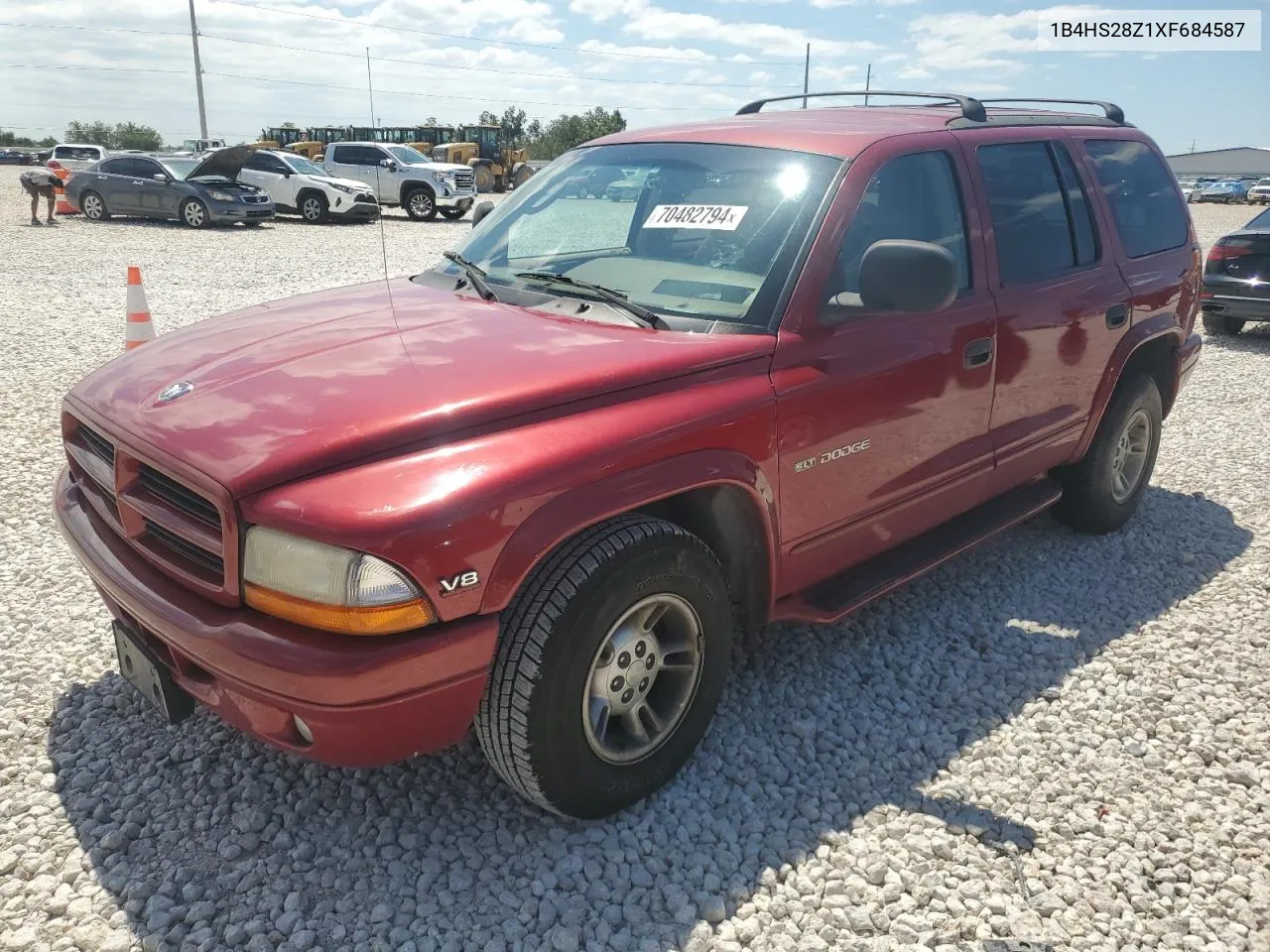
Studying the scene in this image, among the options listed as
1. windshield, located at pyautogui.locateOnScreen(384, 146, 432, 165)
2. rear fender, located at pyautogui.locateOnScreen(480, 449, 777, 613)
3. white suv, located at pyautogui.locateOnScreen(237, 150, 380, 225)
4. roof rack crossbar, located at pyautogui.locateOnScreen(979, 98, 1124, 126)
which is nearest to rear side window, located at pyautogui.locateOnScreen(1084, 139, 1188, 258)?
roof rack crossbar, located at pyautogui.locateOnScreen(979, 98, 1124, 126)

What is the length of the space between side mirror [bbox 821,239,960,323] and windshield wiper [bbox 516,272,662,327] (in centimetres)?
65

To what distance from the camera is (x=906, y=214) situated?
3371 millimetres

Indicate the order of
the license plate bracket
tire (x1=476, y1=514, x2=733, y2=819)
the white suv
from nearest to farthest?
tire (x1=476, y1=514, x2=733, y2=819) < the license plate bracket < the white suv

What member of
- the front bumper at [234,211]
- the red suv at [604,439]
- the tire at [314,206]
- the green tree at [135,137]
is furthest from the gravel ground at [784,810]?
the green tree at [135,137]

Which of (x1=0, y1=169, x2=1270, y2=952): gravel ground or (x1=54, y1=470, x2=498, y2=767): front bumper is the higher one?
(x1=54, y1=470, x2=498, y2=767): front bumper

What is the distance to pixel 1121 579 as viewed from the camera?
4387mm

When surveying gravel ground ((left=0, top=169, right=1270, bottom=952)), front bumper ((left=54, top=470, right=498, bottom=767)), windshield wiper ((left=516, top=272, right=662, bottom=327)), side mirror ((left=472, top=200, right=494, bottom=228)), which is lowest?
gravel ground ((left=0, top=169, right=1270, bottom=952))

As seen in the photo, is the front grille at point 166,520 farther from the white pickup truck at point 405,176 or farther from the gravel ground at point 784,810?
the white pickup truck at point 405,176

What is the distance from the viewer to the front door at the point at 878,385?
2.93 m

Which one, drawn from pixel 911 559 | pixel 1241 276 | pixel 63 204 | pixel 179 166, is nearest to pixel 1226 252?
pixel 1241 276

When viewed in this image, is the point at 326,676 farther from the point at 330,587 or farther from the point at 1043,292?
the point at 1043,292

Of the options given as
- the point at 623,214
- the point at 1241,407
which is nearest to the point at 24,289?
the point at 623,214

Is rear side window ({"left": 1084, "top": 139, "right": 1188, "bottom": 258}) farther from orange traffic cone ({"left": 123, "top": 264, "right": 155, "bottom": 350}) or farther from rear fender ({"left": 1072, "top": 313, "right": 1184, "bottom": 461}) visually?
orange traffic cone ({"left": 123, "top": 264, "right": 155, "bottom": 350})

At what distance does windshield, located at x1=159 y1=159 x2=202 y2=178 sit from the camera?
19992 millimetres
